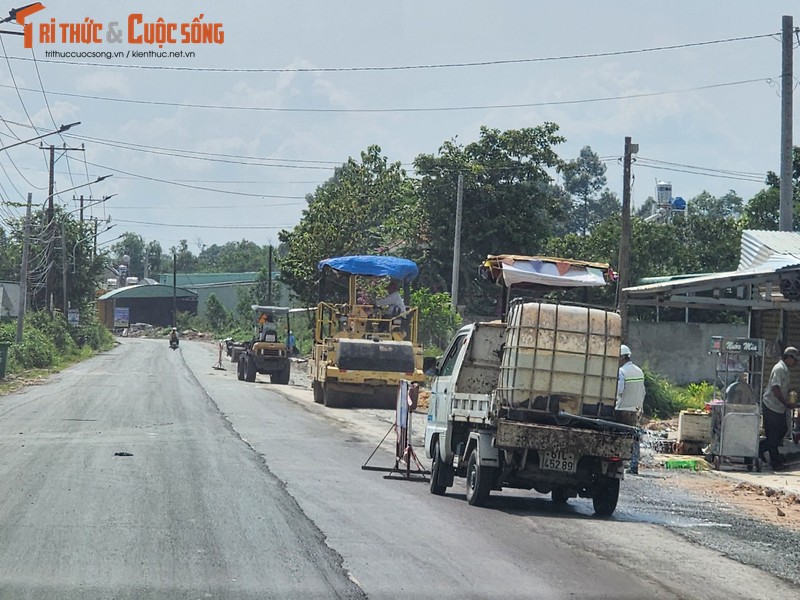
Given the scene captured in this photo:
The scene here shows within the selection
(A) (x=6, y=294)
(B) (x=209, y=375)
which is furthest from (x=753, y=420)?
(A) (x=6, y=294)

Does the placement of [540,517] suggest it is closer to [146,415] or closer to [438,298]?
[146,415]

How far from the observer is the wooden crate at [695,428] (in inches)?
741

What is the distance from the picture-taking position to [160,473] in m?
13.6

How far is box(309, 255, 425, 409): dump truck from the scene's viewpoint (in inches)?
1099

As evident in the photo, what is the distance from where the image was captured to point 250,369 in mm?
38594

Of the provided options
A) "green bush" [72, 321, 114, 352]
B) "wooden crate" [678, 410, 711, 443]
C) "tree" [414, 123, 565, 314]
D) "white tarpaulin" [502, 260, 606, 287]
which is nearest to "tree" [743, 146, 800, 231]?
"tree" [414, 123, 565, 314]

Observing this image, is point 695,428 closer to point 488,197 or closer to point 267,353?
point 267,353

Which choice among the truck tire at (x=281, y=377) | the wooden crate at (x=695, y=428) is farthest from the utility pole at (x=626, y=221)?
the truck tire at (x=281, y=377)

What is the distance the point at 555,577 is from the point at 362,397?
20320mm

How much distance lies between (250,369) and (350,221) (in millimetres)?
18862

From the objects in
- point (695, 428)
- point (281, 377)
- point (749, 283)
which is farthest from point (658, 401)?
point (281, 377)

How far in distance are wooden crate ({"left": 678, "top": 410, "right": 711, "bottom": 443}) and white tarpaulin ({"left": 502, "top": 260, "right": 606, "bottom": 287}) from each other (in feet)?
18.5

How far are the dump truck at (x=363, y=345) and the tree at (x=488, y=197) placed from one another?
17.5 meters

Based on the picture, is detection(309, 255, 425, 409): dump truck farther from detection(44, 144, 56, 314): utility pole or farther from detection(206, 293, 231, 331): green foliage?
detection(206, 293, 231, 331): green foliage
